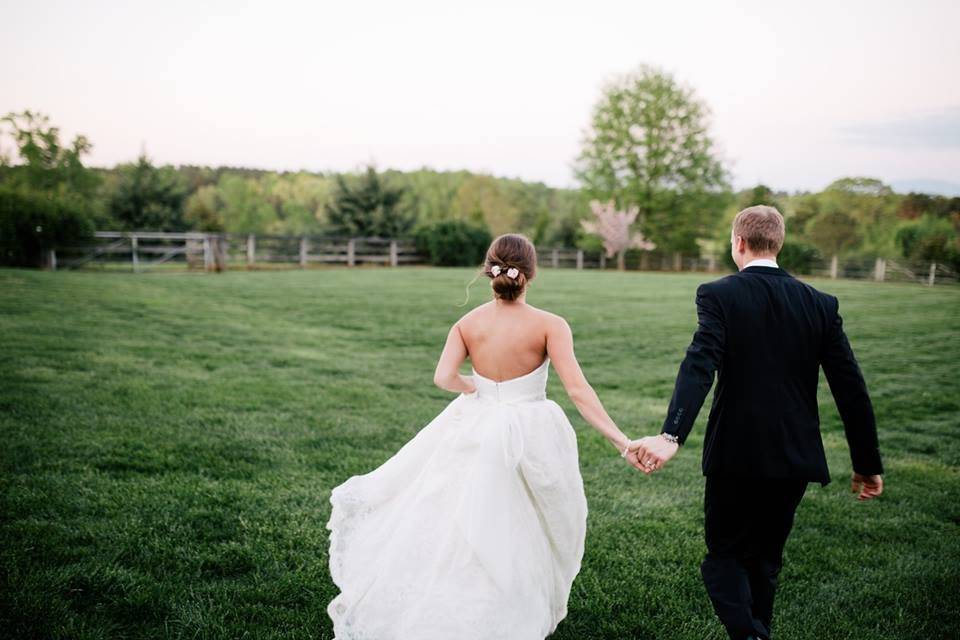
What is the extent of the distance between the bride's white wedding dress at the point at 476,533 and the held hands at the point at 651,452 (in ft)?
1.01

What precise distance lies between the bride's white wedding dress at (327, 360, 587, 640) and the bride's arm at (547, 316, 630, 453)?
142 millimetres

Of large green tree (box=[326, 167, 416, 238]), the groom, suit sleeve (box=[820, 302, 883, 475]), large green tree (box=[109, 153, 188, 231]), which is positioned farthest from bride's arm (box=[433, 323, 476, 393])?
large green tree (box=[109, 153, 188, 231])

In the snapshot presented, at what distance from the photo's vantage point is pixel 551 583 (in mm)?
2924

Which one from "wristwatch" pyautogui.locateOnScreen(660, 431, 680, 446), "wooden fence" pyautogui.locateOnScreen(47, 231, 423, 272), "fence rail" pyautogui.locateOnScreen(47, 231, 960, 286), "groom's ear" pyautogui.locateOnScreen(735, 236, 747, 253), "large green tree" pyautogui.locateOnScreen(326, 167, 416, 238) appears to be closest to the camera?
"wristwatch" pyautogui.locateOnScreen(660, 431, 680, 446)

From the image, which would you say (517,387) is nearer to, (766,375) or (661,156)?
(766,375)

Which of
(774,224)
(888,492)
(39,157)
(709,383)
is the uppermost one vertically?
(39,157)

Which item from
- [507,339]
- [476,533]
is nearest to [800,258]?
[507,339]

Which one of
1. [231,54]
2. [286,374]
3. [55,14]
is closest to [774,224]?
[286,374]

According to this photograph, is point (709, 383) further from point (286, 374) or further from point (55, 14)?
point (55, 14)

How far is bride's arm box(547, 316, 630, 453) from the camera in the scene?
2.87 metres

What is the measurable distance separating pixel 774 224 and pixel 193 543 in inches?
158

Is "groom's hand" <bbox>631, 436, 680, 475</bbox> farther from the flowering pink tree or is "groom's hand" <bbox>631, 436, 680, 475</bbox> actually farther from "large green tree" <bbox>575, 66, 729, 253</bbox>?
"large green tree" <bbox>575, 66, 729, 253</bbox>

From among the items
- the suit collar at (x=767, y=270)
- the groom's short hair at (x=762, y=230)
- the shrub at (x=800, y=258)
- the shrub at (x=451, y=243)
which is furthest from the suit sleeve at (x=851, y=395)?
the shrub at (x=800, y=258)

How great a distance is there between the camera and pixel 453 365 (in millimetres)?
3055
